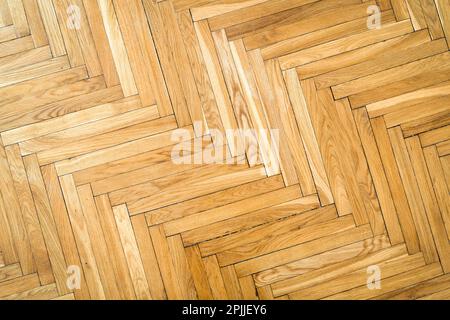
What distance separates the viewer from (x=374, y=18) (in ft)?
5.48

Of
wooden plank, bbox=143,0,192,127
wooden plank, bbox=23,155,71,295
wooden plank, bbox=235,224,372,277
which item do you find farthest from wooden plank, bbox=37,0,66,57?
wooden plank, bbox=235,224,372,277

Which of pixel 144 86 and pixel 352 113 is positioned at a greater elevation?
pixel 144 86

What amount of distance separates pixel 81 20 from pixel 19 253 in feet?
3.70

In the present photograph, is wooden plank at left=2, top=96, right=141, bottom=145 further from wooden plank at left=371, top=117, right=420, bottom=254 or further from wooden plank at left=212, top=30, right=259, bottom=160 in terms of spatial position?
wooden plank at left=371, top=117, right=420, bottom=254

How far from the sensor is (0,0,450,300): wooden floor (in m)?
1.63

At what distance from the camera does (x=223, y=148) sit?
1.64 metres

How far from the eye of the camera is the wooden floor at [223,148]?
5.36ft

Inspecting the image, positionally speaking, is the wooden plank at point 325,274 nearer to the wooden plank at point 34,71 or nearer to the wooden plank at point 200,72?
the wooden plank at point 200,72

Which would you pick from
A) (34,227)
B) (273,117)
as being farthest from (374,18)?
(34,227)

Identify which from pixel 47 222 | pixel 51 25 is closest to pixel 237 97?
pixel 51 25

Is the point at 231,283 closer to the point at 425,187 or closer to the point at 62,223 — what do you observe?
the point at 62,223

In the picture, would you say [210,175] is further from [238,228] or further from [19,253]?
[19,253]

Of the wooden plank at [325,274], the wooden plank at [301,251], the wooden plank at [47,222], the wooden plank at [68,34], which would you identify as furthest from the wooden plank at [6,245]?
the wooden plank at [325,274]

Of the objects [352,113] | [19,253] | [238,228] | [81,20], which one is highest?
[81,20]
